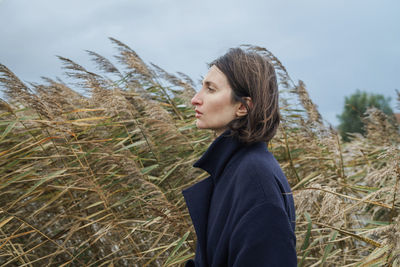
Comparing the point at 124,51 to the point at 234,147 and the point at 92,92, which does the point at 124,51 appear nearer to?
the point at 92,92

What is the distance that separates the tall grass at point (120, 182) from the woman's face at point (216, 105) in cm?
67

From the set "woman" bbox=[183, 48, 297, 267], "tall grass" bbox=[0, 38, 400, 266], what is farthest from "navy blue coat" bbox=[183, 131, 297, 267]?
"tall grass" bbox=[0, 38, 400, 266]

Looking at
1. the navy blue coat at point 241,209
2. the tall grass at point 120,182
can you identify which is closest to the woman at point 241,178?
the navy blue coat at point 241,209

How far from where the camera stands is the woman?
3.94 feet

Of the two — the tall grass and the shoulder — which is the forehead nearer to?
the shoulder

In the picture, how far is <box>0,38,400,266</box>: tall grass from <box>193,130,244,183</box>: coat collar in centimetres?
55

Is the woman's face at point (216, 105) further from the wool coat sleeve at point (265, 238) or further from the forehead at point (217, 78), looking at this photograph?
the wool coat sleeve at point (265, 238)

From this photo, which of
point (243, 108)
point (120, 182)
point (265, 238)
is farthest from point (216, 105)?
point (120, 182)

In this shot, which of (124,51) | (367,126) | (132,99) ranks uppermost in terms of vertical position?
(124,51)

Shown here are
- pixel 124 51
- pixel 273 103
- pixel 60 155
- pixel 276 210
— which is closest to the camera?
pixel 276 210

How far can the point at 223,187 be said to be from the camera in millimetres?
1417

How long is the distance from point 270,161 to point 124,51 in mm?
2476

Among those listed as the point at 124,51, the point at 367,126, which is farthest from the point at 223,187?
the point at 367,126

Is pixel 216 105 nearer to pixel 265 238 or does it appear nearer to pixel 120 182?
pixel 265 238
